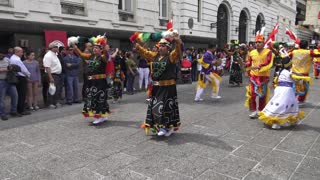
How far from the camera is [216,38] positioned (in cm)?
2425

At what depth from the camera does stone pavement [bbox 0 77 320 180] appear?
4.04 m

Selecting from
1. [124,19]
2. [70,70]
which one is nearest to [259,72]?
[70,70]

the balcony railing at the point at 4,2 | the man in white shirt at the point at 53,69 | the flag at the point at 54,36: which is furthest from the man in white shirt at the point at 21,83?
the flag at the point at 54,36

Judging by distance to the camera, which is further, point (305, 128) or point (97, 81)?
point (97, 81)

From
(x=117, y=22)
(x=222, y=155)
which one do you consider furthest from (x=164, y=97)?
(x=117, y=22)

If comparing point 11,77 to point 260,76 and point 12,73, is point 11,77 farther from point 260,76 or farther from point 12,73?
point 260,76

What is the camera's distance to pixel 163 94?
17.9 feet

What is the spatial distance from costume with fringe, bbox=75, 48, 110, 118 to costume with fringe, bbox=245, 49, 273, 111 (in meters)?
3.37

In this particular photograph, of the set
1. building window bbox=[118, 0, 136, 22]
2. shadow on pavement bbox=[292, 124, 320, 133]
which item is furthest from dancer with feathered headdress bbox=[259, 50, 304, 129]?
building window bbox=[118, 0, 136, 22]

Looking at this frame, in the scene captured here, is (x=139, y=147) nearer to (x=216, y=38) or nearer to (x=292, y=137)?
(x=292, y=137)

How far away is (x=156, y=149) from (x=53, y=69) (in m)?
4.99

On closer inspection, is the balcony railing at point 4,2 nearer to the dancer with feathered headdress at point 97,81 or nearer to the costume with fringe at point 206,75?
the dancer with feathered headdress at point 97,81

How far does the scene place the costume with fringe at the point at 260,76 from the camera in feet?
22.2

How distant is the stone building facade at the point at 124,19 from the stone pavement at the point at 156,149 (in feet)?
16.9
